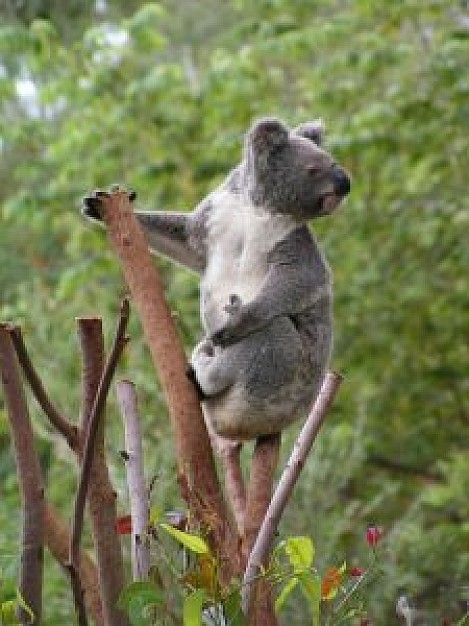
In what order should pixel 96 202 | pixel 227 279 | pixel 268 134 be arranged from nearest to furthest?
pixel 96 202 < pixel 227 279 < pixel 268 134

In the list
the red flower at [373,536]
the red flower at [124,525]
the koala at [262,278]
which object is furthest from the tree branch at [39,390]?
the koala at [262,278]

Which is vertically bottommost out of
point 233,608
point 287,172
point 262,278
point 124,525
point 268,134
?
point 233,608

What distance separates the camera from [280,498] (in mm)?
1890

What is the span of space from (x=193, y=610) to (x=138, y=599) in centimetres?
7

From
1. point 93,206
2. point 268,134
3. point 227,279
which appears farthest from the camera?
point 268,134

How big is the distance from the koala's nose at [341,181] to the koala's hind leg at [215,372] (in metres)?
0.48

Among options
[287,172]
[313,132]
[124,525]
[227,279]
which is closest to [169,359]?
[124,525]

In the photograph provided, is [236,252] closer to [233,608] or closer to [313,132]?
[313,132]

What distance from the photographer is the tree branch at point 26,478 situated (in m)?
1.70

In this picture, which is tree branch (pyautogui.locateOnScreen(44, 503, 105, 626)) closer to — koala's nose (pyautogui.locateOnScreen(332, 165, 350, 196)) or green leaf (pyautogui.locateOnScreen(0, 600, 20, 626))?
green leaf (pyautogui.locateOnScreen(0, 600, 20, 626))

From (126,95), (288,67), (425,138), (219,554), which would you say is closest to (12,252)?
(288,67)

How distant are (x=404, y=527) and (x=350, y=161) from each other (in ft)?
7.41

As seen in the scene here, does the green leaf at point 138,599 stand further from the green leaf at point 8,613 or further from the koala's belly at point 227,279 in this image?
the koala's belly at point 227,279

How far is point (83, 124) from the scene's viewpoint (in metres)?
7.75
